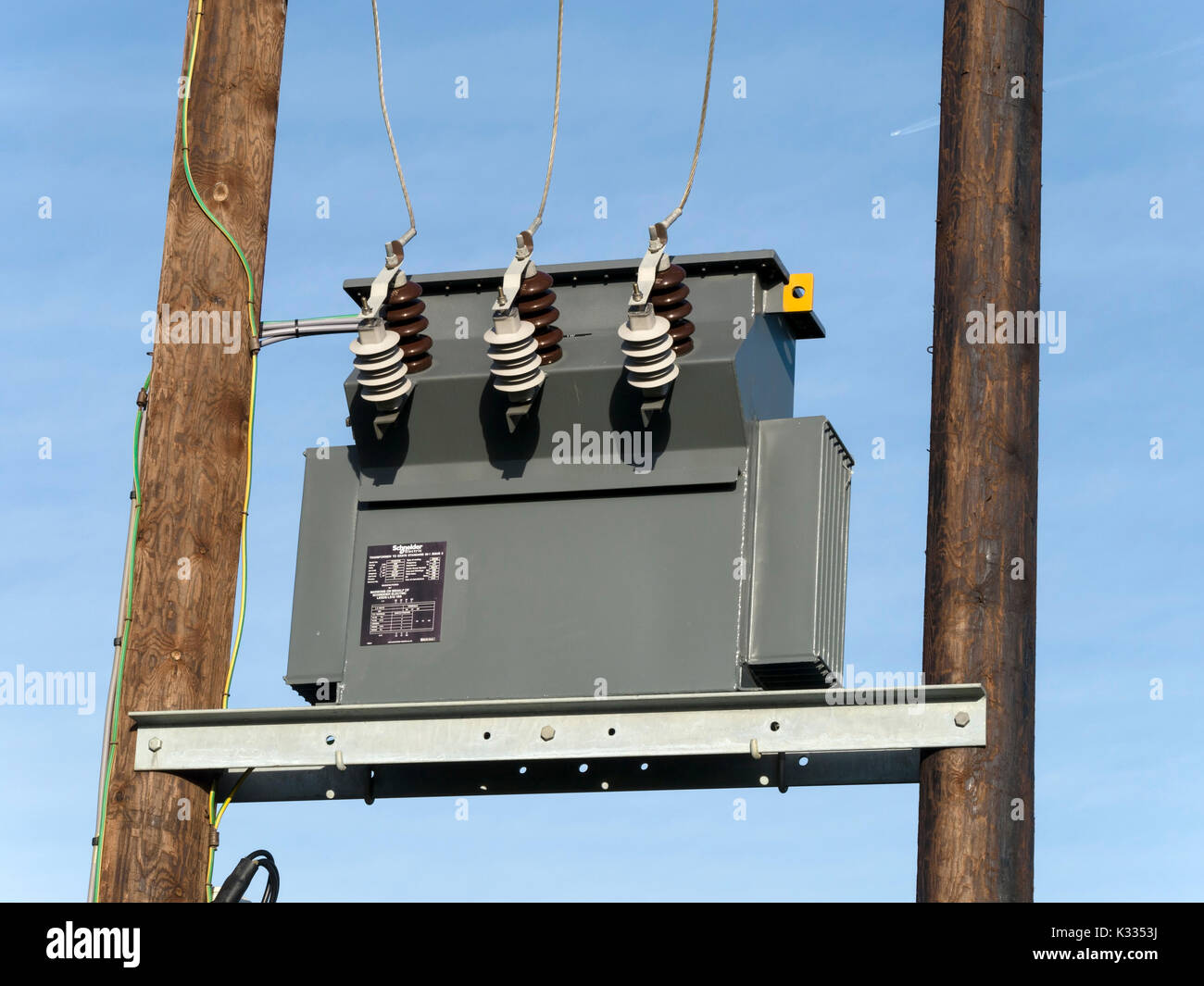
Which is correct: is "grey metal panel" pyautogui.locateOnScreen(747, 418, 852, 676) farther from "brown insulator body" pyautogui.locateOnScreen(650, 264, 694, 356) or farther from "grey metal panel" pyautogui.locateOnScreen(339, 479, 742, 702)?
"brown insulator body" pyautogui.locateOnScreen(650, 264, 694, 356)

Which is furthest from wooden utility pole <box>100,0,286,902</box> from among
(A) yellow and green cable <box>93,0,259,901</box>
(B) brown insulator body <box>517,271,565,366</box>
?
(B) brown insulator body <box>517,271,565,366</box>

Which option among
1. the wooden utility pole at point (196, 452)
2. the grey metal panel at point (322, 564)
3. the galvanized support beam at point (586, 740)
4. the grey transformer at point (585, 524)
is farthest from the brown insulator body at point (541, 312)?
A: the galvanized support beam at point (586, 740)

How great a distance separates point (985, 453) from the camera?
5.36 metres

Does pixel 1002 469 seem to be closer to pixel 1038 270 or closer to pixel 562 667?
pixel 1038 270

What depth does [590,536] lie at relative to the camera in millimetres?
5562

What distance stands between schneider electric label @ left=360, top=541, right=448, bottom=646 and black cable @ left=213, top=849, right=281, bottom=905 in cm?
69

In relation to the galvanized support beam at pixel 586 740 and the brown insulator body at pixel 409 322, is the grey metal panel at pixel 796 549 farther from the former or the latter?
the brown insulator body at pixel 409 322

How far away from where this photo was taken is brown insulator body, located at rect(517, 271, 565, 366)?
5.70 m

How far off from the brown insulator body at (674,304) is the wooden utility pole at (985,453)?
0.72 meters

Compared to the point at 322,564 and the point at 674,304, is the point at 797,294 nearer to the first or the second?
the point at 674,304

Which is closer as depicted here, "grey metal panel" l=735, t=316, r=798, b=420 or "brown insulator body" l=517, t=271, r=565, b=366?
"grey metal panel" l=735, t=316, r=798, b=420

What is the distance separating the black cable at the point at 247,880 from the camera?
17.8ft

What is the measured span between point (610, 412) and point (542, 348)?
0.29 metres
